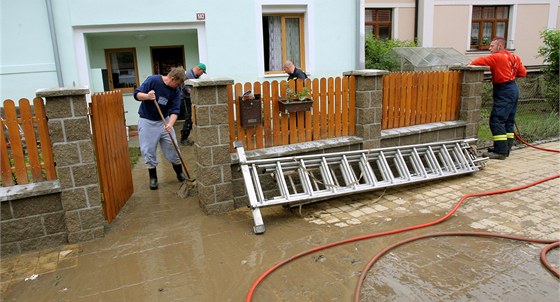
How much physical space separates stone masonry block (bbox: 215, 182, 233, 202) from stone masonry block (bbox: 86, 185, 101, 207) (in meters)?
1.30

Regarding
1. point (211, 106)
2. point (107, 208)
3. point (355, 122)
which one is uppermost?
point (211, 106)

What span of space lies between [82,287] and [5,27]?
7311 millimetres

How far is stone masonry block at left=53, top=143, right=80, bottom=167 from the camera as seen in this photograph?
3969mm

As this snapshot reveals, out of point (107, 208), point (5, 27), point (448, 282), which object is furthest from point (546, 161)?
point (5, 27)

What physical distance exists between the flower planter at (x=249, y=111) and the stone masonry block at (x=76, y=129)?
173 centimetres

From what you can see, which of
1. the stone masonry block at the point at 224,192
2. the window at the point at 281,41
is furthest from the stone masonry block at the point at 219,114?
the window at the point at 281,41

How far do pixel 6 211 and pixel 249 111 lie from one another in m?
2.74

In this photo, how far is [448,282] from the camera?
3.25m

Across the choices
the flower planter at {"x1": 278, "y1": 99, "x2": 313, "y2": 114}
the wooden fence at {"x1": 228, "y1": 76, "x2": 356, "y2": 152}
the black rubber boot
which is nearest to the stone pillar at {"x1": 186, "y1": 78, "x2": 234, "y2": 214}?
the wooden fence at {"x1": 228, "y1": 76, "x2": 356, "y2": 152}

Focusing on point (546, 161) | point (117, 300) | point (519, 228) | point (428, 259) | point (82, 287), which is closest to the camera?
point (117, 300)

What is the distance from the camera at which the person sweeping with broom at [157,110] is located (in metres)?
5.34

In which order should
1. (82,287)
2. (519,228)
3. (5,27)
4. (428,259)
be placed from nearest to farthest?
1. (82,287)
2. (428,259)
3. (519,228)
4. (5,27)

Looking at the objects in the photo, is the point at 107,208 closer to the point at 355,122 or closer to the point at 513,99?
the point at 355,122

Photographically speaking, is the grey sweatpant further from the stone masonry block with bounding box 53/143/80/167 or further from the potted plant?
the potted plant
